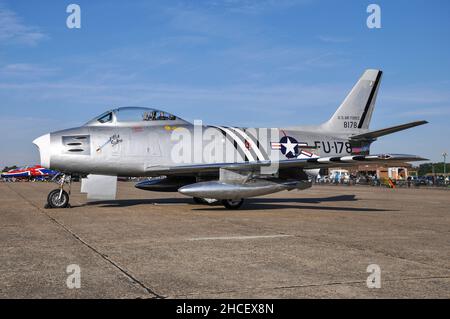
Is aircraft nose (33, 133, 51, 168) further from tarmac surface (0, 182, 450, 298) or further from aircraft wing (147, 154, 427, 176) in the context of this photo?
aircraft wing (147, 154, 427, 176)

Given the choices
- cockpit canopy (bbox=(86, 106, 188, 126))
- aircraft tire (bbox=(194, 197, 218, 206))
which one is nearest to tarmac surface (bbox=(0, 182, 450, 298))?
cockpit canopy (bbox=(86, 106, 188, 126))

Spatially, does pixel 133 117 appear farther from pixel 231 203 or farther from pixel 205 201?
pixel 231 203

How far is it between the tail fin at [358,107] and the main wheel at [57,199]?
10.6 metres

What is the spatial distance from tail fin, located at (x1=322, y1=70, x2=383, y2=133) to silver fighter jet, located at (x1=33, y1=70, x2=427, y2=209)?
2.15 m

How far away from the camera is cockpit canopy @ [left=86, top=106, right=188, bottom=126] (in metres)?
14.4

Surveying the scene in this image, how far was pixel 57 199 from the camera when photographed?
1420cm

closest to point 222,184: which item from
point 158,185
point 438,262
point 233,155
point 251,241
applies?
point 233,155

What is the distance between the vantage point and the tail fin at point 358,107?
61.5 ft

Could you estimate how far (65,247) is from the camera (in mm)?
6902

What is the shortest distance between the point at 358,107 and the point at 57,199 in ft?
41.1

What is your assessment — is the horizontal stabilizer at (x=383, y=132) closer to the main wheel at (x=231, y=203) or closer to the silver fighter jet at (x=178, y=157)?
the silver fighter jet at (x=178, y=157)

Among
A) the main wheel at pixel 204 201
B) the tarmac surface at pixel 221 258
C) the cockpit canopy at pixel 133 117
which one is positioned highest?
the cockpit canopy at pixel 133 117

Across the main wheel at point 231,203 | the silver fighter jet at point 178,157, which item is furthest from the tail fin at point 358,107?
the main wheel at point 231,203

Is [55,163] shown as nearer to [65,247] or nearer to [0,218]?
[0,218]
